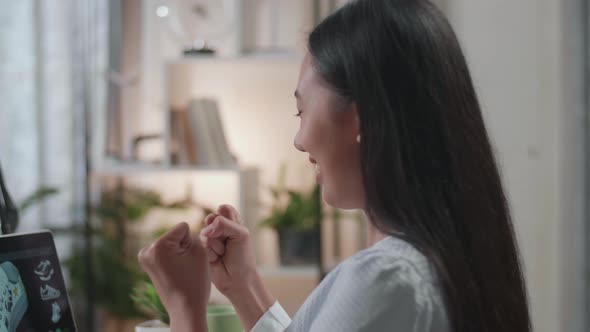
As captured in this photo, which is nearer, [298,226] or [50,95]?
[298,226]

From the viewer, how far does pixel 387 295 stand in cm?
88

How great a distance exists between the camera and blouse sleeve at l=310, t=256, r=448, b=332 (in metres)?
0.88

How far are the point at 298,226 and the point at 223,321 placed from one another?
221 cm

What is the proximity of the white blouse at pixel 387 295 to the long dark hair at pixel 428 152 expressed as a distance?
13mm

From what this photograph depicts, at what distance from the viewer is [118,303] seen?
361 cm

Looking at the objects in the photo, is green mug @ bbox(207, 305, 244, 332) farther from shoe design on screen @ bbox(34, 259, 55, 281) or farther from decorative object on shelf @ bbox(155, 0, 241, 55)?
decorative object on shelf @ bbox(155, 0, 241, 55)

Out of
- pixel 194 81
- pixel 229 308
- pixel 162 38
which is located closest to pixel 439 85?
pixel 229 308

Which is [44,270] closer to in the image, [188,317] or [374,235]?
[188,317]

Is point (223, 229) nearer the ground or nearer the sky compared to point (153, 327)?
nearer the sky

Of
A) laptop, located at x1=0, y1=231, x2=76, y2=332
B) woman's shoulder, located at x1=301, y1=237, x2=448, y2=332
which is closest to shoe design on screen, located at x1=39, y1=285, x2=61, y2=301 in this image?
laptop, located at x1=0, y1=231, x2=76, y2=332

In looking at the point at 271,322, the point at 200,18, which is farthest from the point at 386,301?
the point at 200,18

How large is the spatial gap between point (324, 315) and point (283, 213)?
7.99 feet

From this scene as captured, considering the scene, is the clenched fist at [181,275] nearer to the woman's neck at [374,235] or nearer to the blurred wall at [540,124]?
the woman's neck at [374,235]

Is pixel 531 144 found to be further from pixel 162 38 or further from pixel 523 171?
pixel 162 38
